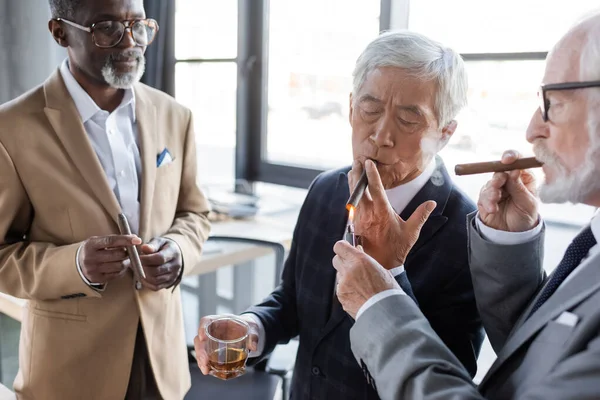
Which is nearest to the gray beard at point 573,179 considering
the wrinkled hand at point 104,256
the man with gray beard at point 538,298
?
the man with gray beard at point 538,298

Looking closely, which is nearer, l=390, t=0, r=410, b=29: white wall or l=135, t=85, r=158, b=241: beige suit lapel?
l=135, t=85, r=158, b=241: beige suit lapel

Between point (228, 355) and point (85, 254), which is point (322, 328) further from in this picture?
point (85, 254)

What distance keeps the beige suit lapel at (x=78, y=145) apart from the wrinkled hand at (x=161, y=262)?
0.15 meters

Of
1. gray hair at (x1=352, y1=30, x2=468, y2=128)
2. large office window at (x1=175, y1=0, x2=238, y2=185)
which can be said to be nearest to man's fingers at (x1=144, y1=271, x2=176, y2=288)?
Result: gray hair at (x1=352, y1=30, x2=468, y2=128)

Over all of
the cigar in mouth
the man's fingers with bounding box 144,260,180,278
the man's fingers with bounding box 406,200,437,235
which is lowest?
the man's fingers with bounding box 144,260,180,278

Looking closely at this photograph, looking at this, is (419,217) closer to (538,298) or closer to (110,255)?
(538,298)

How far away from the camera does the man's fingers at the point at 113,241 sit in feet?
4.55

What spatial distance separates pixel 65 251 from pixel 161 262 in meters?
0.27

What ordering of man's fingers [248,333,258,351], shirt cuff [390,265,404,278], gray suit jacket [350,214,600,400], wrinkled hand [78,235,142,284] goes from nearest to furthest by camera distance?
1. gray suit jacket [350,214,600,400]
2. shirt cuff [390,265,404,278]
3. man's fingers [248,333,258,351]
4. wrinkled hand [78,235,142,284]

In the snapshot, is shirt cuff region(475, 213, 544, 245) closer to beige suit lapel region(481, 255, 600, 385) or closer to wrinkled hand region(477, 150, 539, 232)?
wrinkled hand region(477, 150, 539, 232)

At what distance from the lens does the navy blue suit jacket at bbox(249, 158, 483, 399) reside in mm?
1225

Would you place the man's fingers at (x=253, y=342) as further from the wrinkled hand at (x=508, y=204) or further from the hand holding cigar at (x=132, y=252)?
the wrinkled hand at (x=508, y=204)

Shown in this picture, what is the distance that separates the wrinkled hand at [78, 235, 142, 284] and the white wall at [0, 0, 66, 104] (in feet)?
9.55

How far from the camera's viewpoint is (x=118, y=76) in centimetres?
160
